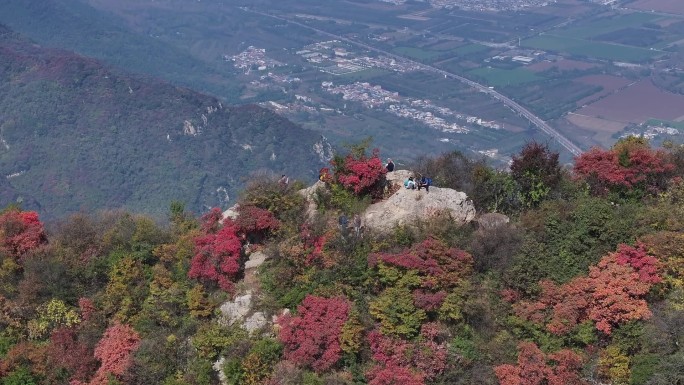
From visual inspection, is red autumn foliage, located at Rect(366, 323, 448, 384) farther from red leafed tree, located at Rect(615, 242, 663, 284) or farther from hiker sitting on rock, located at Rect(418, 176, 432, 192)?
hiker sitting on rock, located at Rect(418, 176, 432, 192)

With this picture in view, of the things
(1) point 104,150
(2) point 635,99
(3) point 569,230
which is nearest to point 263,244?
(3) point 569,230

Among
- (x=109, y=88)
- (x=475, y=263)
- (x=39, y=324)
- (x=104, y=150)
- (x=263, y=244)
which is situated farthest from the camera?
(x=109, y=88)

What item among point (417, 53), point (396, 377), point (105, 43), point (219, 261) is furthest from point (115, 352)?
point (105, 43)

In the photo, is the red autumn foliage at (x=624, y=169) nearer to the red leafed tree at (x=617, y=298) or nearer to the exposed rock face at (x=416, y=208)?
the exposed rock face at (x=416, y=208)

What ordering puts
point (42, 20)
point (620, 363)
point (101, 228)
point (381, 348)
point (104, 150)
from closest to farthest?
point (620, 363) → point (381, 348) → point (101, 228) → point (104, 150) → point (42, 20)

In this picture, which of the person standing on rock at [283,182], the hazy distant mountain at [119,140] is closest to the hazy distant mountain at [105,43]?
the hazy distant mountain at [119,140]

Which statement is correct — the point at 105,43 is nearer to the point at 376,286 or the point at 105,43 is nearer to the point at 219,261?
the point at 219,261

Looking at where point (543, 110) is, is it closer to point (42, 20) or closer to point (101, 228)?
point (101, 228)
